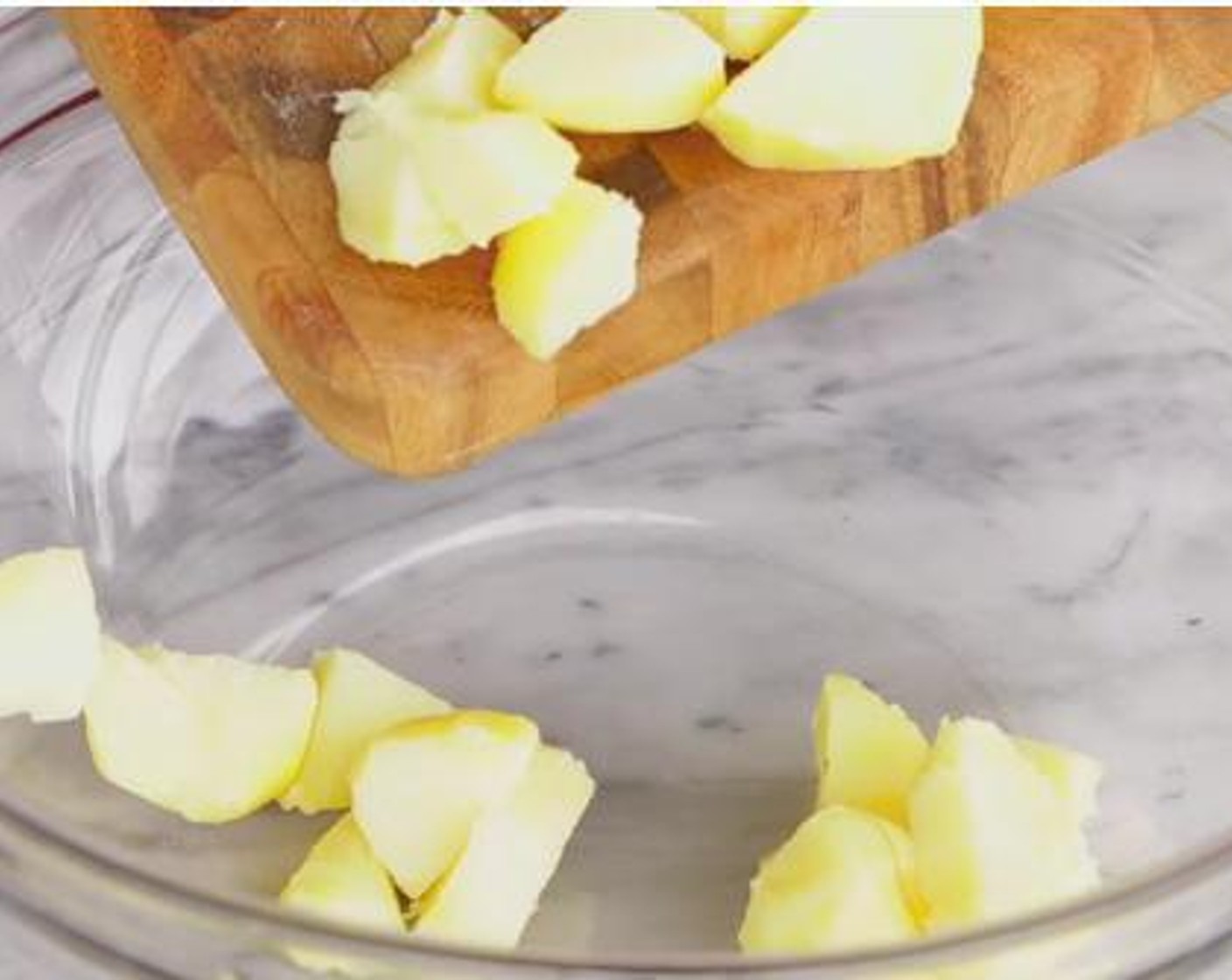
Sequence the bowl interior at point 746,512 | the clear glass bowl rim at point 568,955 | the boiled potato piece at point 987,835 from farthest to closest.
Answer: the bowl interior at point 746,512
the boiled potato piece at point 987,835
the clear glass bowl rim at point 568,955

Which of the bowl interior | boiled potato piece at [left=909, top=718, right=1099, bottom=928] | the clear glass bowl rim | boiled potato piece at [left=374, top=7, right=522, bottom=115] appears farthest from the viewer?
the bowl interior

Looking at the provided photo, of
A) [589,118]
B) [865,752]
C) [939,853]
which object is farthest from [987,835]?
[589,118]

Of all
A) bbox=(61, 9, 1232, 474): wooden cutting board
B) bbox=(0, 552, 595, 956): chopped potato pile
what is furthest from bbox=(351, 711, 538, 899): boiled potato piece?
bbox=(61, 9, 1232, 474): wooden cutting board

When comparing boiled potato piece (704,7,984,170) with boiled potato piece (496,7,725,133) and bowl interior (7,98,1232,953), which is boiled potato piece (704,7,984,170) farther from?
bowl interior (7,98,1232,953)

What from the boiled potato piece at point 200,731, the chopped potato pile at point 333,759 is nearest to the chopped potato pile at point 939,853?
the chopped potato pile at point 333,759

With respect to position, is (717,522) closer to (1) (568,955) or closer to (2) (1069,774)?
(2) (1069,774)

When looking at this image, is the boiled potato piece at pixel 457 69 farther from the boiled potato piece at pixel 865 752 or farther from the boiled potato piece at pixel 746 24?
the boiled potato piece at pixel 865 752
